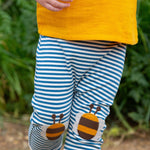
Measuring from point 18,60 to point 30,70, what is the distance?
0.42 feet

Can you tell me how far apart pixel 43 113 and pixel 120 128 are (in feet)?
3.87

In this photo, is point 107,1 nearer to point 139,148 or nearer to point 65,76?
point 65,76

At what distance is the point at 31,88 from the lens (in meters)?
2.36

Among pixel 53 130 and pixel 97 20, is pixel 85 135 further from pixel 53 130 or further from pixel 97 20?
pixel 97 20

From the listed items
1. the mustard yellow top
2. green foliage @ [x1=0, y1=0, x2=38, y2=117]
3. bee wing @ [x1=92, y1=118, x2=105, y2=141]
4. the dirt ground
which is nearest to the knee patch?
bee wing @ [x1=92, y1=118, x2=105, y2=141]

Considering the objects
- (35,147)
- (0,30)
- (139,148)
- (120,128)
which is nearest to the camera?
(35,147)

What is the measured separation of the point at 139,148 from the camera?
203 cm

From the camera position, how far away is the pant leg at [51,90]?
111 cm

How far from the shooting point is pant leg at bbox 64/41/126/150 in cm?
114

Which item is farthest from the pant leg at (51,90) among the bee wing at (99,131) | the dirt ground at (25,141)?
the dirt ground at (25,141)

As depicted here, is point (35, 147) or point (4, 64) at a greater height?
point (35, 147)

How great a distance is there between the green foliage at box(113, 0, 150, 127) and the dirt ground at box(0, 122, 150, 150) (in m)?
0.12

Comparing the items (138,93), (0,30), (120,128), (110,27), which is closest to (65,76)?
(110,27)

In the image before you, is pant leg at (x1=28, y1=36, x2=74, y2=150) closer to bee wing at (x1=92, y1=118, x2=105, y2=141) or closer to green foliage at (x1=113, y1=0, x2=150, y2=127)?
bee wing at (x1=92, y1=118, x2=105, y2=141)
